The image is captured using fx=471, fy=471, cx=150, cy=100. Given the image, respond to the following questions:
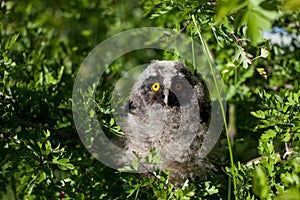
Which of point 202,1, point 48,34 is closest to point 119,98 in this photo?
point 202,1

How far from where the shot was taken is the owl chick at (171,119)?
123 cm

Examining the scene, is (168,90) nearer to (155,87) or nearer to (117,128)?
(155,87)

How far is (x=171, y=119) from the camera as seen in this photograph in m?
1.24

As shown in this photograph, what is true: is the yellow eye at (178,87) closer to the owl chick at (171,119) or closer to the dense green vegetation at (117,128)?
the owl chick at (171,119)

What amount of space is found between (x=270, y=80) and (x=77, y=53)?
0.78 m

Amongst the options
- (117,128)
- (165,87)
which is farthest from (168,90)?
(117,128)

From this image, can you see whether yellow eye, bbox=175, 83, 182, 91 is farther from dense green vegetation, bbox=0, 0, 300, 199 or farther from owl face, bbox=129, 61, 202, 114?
dense green vegetation, bbox=0, 0, 300, 199

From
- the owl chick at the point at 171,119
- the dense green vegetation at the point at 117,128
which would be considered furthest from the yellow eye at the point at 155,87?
the dense green vegetation at the point at 117,128

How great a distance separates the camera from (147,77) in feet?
4.20

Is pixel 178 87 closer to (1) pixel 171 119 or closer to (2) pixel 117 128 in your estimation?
(1) pixel 171 119

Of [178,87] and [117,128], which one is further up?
[178,87]

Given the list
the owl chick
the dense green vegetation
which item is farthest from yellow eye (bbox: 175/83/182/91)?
the dense green vegetation

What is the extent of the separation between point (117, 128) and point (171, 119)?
6.1 inches

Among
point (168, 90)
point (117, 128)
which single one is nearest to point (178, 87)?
point (168, 90)
